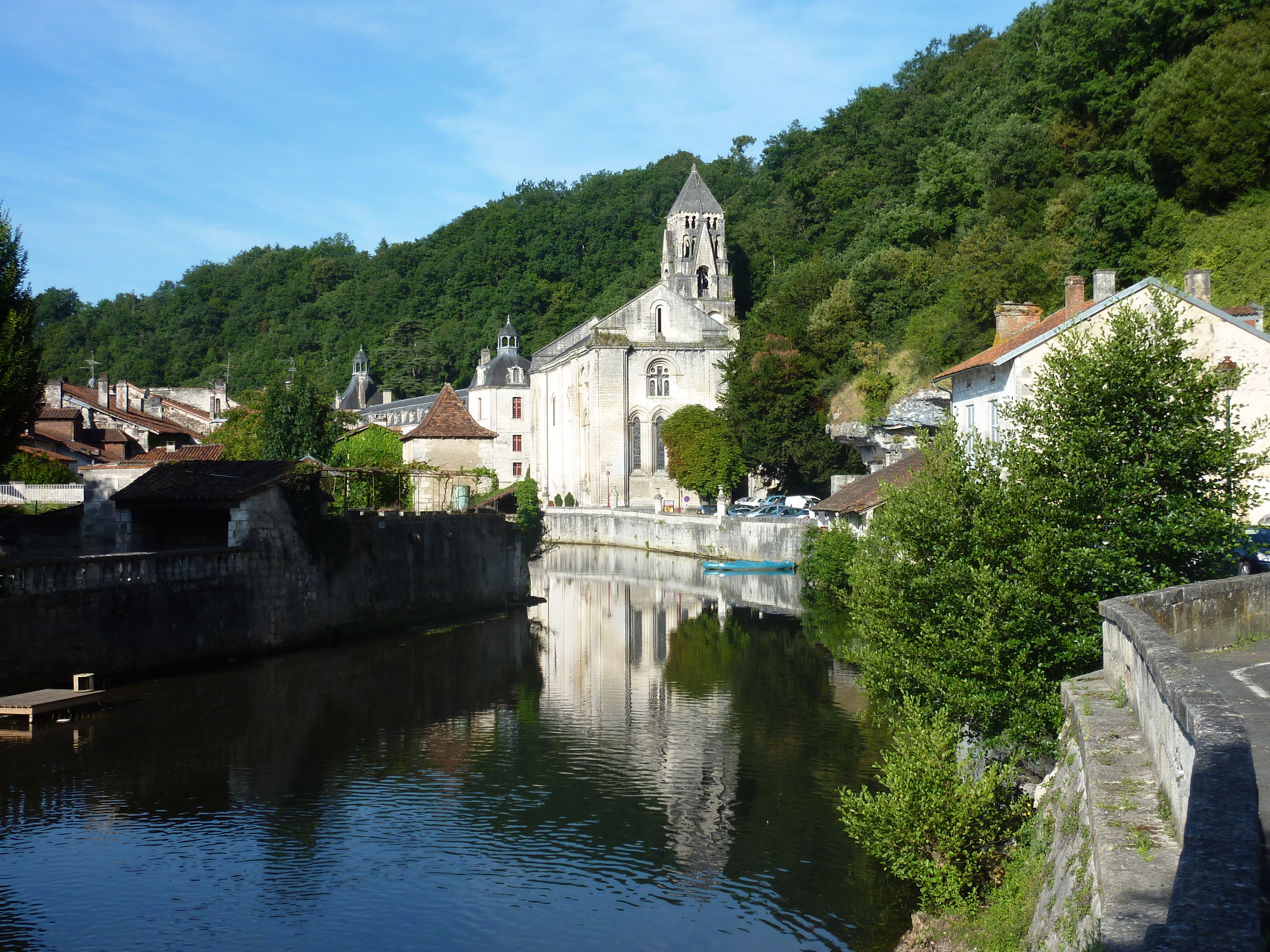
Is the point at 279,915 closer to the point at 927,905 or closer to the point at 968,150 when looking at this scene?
the point at 927,905

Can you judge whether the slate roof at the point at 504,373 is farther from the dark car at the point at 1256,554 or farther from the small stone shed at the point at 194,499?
the dark car at the point at 1256,554

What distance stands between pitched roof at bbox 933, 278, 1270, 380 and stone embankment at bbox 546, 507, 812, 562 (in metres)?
11.9

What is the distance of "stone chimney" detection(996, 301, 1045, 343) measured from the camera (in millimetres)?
28094

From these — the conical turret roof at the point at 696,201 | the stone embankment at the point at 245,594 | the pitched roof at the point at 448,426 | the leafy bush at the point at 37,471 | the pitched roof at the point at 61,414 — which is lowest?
the stone embankment at the point at 245,594

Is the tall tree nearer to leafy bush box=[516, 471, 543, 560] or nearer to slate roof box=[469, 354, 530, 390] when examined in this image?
leafy bush box=[516, 471, 543, 560]

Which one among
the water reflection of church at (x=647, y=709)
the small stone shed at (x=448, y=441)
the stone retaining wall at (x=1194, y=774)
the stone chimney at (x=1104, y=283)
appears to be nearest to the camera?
the stone retaining wall at (x=1194, y=774)

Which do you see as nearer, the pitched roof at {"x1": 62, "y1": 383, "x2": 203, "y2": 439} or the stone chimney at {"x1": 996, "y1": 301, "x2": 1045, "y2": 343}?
the stone chimney at {"x1": 996, "y1": 301, "x2": 1045, "y2": 343}

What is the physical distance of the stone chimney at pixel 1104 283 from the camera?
77.8 feet

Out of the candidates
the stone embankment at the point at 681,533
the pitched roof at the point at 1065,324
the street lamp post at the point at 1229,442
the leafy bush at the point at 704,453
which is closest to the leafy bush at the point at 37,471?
the stone embankment at the point at 681,533

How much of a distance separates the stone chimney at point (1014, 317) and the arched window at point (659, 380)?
122 ft

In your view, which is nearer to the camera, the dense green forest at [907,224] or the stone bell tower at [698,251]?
→ the dense green forest at [907,224]

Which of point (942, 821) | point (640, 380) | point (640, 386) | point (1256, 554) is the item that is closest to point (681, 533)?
point (640, 386)

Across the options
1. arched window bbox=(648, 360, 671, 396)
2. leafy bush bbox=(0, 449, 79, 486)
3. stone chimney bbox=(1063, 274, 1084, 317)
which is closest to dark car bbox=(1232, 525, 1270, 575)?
stone chimney bbox=(1063, 274, 1084, 317)

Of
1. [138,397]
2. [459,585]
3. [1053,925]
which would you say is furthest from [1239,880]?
[138,397]
